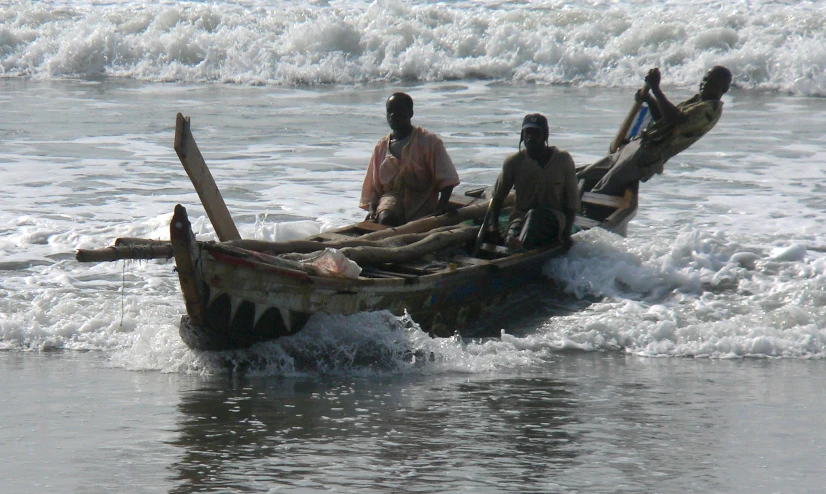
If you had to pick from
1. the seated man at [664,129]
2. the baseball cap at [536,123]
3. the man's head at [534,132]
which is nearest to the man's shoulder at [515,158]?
the man's head at [534,132]

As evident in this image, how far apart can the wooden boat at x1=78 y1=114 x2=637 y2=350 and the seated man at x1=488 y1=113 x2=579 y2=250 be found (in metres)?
0.15

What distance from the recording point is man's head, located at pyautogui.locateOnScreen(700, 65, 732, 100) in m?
9.20

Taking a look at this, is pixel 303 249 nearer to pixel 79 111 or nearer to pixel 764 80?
pixel 79 111

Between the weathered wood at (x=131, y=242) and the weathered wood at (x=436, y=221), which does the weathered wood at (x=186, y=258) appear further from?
the weathered wood at (x=436, y=221)

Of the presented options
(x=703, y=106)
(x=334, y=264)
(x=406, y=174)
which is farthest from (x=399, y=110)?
(x=703, y=106)

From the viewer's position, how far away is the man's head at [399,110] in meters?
7.73

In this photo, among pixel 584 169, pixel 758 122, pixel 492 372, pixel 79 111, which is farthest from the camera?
pixel 79 111

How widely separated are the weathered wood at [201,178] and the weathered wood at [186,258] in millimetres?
1009

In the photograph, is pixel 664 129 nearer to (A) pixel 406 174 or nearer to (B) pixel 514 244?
(B) pixel 514 244

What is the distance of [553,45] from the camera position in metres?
22.8

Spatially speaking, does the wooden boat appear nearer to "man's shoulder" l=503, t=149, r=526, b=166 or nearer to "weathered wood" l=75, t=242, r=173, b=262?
"weathered wood" l=75, t=242, r=173, b=262

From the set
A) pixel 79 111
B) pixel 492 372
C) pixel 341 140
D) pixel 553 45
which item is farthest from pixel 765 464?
pixel 553 45

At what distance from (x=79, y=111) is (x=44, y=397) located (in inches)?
545

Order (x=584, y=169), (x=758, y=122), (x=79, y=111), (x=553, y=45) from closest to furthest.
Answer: (x=584, y=169), (x=758, y=122), (x=79, y=111), (x=553, y=45)
